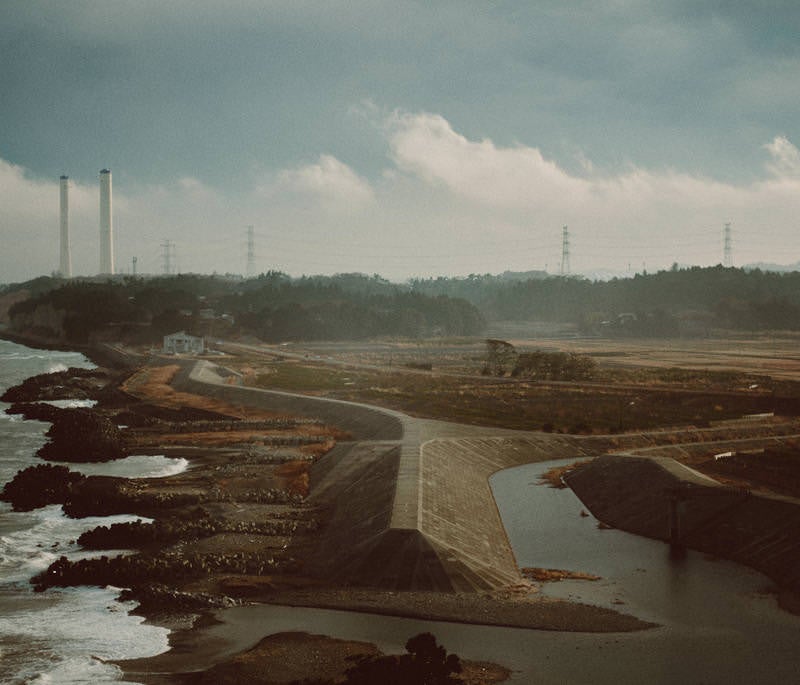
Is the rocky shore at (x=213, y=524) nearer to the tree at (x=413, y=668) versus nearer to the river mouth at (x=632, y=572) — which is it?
the river mouth at (x=632, y=572)

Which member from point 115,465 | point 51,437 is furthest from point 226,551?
point 51,437

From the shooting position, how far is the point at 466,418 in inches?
2881

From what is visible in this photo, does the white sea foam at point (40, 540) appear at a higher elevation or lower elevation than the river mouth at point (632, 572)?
higher

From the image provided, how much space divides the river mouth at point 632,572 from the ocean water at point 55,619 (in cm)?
1498

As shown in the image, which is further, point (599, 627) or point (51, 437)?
point (51, 437)

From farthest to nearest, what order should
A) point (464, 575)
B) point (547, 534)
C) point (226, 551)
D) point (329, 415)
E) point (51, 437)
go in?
point (329, 415) → point (51, 437) → point (547, 534) → point (226, 551) → point (464, 575)

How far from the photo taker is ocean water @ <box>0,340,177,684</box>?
25.7m

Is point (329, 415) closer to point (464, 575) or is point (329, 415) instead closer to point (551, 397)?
point (551, 397)

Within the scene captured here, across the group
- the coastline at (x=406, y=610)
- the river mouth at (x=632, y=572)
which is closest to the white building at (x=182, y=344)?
the river mouth at (x=632, y=572)

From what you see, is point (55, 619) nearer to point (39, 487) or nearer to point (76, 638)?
point (76, 638)

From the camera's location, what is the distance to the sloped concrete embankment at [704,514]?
35.6 m

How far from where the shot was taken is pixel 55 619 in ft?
96.5

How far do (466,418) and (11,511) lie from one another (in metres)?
38.1

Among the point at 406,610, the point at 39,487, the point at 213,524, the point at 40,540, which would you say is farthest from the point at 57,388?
the point at 406,610
